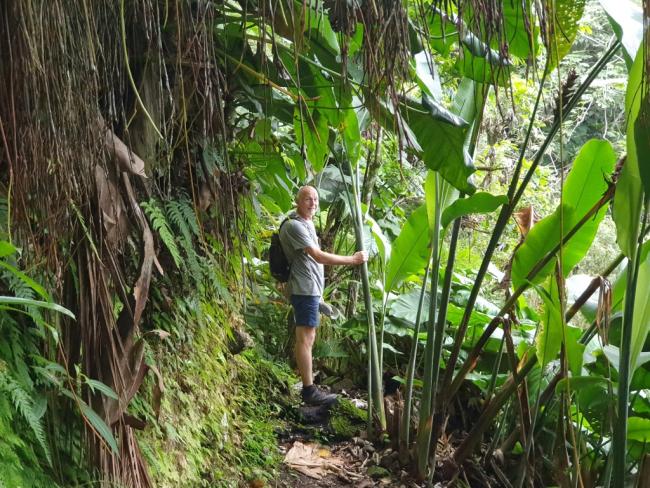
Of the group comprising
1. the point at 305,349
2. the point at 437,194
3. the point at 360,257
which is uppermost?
the point at 437,194

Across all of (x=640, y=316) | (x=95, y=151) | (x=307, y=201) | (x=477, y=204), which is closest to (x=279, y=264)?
(x=307, y=201)

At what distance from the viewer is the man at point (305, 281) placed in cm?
398

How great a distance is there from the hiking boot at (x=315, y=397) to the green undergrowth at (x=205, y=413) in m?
0.23

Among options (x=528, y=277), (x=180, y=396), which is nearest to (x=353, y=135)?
(x=528, y=277)

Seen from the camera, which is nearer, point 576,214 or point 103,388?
point 103,388

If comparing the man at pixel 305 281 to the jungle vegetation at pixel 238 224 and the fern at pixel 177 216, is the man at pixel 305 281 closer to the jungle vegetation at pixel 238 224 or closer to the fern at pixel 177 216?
the jungle vegetation at pixel 238 224

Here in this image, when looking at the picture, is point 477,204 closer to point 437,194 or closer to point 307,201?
point 437,194

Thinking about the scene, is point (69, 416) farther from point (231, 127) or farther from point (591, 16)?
point (591, 16)

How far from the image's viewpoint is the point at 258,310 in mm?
Result: 4824

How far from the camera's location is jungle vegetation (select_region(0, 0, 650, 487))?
4.72ft

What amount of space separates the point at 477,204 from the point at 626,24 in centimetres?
113

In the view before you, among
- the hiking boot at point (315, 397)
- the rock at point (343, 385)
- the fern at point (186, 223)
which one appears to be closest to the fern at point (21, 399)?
the fern at point (186, 223)

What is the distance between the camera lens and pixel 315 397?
399 cm

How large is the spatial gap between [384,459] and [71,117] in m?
2.61
